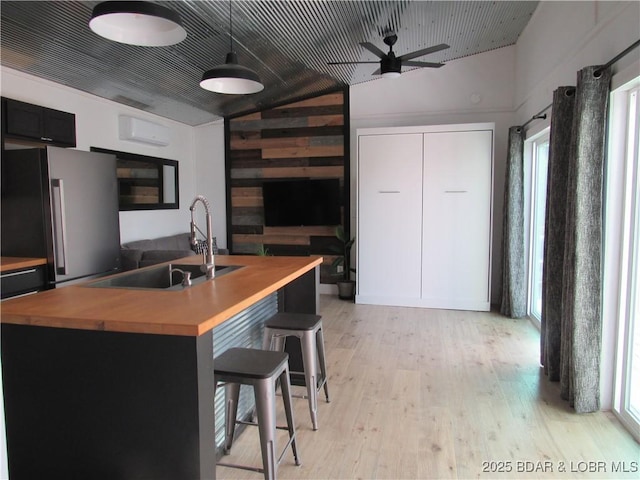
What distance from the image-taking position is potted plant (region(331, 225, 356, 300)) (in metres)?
5.62

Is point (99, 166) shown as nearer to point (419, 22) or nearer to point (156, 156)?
point (156, 156)

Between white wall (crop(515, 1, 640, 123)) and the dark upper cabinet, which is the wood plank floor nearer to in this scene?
white wall (crop(515, 1, 640, 123))

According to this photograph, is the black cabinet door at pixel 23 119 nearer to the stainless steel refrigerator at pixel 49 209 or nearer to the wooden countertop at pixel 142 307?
the stainless steel refrigerator at pixel 49 209

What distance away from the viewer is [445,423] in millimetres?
2488

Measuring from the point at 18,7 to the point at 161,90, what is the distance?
1.94 m

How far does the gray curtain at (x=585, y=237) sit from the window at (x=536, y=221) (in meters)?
1.92

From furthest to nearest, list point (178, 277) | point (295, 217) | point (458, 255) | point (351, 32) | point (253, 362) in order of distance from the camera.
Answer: point (295, 217)
point (458, 255)
point (351, 32)
point (178, 277)
point (253, 362)

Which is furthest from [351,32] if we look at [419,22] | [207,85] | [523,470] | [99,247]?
[523,470]

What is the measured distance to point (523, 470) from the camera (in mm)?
2064

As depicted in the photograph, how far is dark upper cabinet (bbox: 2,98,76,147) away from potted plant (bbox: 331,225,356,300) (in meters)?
3.24

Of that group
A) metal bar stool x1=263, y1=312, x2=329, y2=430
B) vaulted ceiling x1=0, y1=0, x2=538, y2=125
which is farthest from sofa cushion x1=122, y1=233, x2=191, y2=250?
metal bar stool x1=263, y1=312, x2=329, y2=430

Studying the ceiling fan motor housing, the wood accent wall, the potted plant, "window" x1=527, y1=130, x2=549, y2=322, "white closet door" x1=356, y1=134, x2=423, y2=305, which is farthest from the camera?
the wood accent wall

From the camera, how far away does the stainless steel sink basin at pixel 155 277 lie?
209cm

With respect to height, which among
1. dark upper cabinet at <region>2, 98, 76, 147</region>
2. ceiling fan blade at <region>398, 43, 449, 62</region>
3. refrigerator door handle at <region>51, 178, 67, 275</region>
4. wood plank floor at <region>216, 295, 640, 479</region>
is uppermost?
ceiling fan blade at <region>398, 43, 449, 62</region>
